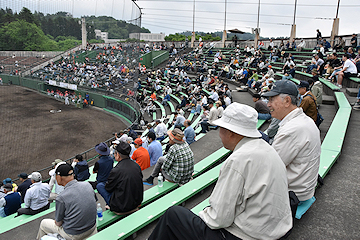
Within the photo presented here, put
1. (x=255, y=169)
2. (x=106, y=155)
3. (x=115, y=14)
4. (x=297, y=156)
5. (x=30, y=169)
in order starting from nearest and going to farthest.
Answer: (x=255, y=169) → (x=297, y=156) → (x=106, y=155) → (x=30, y=169) → (x=115, y=14)

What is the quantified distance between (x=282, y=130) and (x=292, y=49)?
22.6m

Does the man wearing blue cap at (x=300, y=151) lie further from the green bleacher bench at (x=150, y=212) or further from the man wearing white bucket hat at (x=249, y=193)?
the green bleacher bench at (x=150, y=212)

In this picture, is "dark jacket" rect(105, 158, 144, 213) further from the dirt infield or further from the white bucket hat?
the dirt infield

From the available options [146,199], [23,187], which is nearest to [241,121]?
[146,199]

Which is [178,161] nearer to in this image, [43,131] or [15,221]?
[15,221]

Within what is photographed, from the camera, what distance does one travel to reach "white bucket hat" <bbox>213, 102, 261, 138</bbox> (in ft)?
6.48

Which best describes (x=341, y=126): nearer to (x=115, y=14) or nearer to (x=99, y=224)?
(x=99, y=224)

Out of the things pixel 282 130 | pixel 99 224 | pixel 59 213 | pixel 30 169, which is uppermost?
pixel 282 130

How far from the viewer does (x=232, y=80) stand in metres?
21.1

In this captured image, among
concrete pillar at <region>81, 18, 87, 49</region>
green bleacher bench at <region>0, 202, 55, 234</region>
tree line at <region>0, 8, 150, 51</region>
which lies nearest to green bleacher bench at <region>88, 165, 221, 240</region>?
green bleacher bench at <region>0, 202, 55, 234</region>

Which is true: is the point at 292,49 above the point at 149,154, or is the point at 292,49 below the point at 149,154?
above

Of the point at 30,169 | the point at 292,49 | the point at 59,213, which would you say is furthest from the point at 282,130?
the point at 292,49

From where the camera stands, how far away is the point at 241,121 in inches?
78.5

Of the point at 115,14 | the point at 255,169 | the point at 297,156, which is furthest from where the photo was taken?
the point at 115,14
